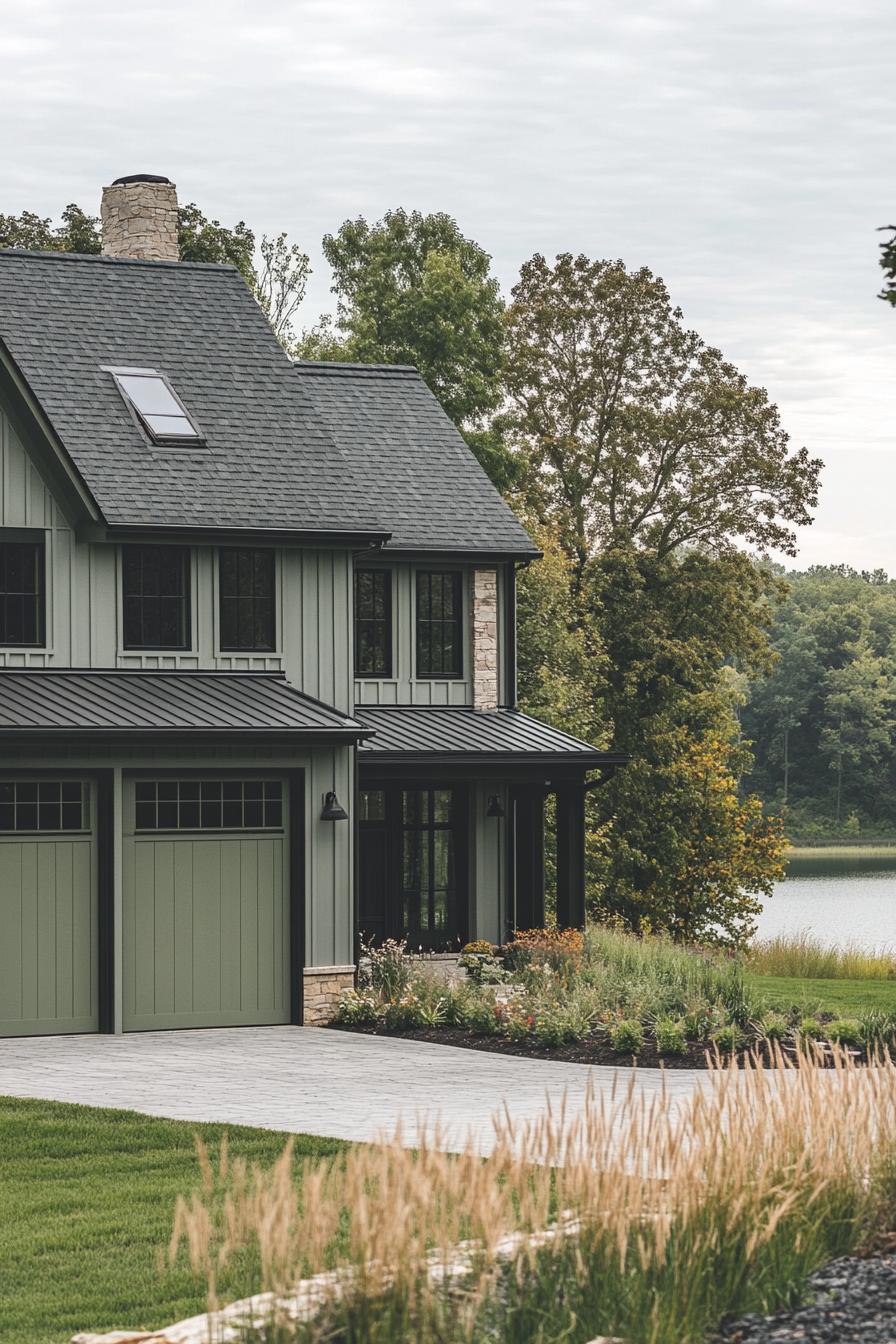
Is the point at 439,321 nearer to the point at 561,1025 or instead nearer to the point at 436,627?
the point at 436,627

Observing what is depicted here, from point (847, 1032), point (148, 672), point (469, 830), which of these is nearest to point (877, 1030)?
point (847, 1032)

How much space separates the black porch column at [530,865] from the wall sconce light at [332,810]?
16.0 feet

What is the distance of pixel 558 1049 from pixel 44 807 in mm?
5436

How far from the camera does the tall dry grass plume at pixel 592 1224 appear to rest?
608 cm

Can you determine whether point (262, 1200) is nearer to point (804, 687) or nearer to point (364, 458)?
point (364, 458)

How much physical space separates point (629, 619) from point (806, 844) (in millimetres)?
42082

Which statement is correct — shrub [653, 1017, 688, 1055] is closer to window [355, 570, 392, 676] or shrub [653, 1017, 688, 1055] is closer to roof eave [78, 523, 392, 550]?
roof eave [78, 523, 392, 550]

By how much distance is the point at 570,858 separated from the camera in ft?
77.1

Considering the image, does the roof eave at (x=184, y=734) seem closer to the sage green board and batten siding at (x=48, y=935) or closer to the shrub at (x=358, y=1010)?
the sage green board and batten siding at (x=48, y=935)

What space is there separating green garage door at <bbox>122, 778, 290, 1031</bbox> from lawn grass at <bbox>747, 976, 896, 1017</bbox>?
497 cm

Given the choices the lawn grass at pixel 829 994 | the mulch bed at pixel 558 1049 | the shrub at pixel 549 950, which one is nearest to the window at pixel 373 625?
the shrub at pixel 549 950

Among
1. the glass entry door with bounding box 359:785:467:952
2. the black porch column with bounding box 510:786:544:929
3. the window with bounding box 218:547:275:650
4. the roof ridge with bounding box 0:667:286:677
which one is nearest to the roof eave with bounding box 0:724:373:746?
the roof ridge with bounding box 0:667:286:677

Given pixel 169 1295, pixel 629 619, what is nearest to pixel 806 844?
pixel 629 619

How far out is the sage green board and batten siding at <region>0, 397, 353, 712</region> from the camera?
19609 mm
